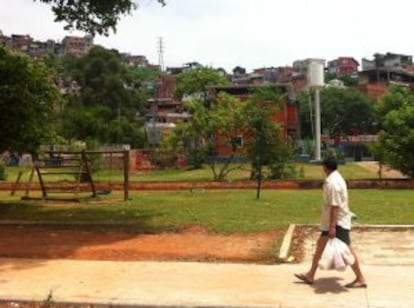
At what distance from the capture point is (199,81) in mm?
90750

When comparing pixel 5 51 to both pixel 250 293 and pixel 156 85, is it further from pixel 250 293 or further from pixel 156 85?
pixel 156 85

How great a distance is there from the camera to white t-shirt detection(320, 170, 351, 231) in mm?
9172

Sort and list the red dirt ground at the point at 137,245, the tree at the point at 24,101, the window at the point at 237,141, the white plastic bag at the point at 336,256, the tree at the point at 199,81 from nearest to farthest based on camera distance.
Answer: the white plastic bag at the point at 336,256
the red dirt ground at the point at 137,245
the tree at the point at 24,101
the window at the point at 237,141
the tree at the point at 199,81

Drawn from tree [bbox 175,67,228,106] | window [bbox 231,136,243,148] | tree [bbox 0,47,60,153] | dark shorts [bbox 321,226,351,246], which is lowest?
dark shorts [bbox 321,226,351,246]

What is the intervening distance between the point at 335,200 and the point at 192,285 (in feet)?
6.93

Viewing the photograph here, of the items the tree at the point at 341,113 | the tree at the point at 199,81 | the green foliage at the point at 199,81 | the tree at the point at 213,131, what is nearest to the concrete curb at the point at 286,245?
the tree at the point at 213,131

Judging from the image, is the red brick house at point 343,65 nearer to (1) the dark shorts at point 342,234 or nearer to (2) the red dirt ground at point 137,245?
(2) the red dirt ground at point 137,245

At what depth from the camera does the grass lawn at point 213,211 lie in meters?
15.5

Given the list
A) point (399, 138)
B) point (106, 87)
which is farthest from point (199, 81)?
point (399, 138)

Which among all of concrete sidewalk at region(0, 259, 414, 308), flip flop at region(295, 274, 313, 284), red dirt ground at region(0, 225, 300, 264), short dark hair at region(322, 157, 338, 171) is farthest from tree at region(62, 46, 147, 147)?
short dark hair at region(322, 157, 338, 171)

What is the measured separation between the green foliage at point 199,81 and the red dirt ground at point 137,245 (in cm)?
7520

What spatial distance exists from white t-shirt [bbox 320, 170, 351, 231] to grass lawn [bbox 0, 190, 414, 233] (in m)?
4.83

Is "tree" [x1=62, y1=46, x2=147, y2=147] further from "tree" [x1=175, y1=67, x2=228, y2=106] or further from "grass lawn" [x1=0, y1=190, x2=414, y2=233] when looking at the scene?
"grass lawn" [x1=0, y1=190, x2=414, y2=233]

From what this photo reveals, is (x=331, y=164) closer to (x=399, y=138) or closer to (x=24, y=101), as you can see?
(x=24, y=101)
